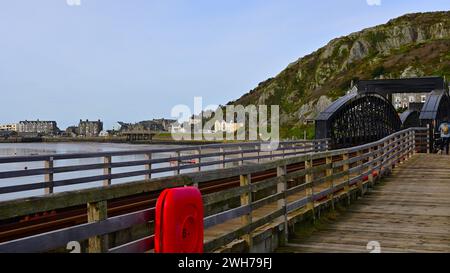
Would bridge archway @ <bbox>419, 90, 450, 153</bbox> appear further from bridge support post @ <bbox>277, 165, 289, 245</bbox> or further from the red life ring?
the red life ring

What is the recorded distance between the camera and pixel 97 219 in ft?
14.1

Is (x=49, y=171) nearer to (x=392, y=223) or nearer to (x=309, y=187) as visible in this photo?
(x=309, y=187)

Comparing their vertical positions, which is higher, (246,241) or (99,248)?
(99,248)

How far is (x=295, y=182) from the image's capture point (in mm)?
17906

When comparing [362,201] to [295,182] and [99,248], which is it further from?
[99,248]

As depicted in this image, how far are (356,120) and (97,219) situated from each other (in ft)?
122

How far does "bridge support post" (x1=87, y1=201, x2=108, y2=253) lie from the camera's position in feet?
14.0

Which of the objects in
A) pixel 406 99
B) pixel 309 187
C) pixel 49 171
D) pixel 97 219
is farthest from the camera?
pixel 406 99

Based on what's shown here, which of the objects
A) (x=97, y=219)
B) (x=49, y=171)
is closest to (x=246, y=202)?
(x=97, y=219)

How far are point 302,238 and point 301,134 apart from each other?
144 metres

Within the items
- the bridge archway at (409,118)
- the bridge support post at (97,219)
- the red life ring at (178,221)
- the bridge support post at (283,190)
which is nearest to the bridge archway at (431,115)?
the bridge archway at (409,118)
